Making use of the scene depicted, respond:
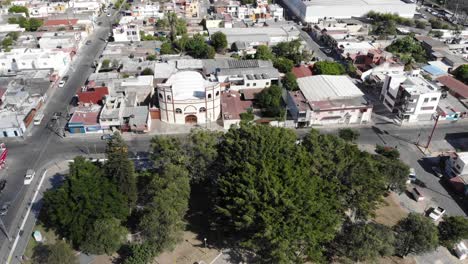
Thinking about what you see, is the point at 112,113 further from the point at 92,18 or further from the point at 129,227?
the point at 92,18

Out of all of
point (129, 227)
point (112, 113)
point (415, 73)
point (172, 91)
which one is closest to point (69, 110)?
point (112, 113)

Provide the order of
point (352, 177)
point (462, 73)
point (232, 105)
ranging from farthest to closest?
point (462, 73) < point (232, 105) < point (352, 177)

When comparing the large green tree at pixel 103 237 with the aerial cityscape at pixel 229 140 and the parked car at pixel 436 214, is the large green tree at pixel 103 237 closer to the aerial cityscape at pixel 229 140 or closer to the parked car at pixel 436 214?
the aerial cityscape at pixel 229 140

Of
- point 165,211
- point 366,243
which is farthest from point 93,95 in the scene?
point 366,243

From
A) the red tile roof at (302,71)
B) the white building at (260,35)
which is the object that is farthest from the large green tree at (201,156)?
the white building at (260,35)

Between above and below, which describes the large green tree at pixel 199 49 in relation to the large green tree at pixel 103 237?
above

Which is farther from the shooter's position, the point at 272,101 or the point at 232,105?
the point at 232,105

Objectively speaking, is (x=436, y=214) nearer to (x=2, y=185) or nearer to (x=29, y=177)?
(x=29, y=177)
